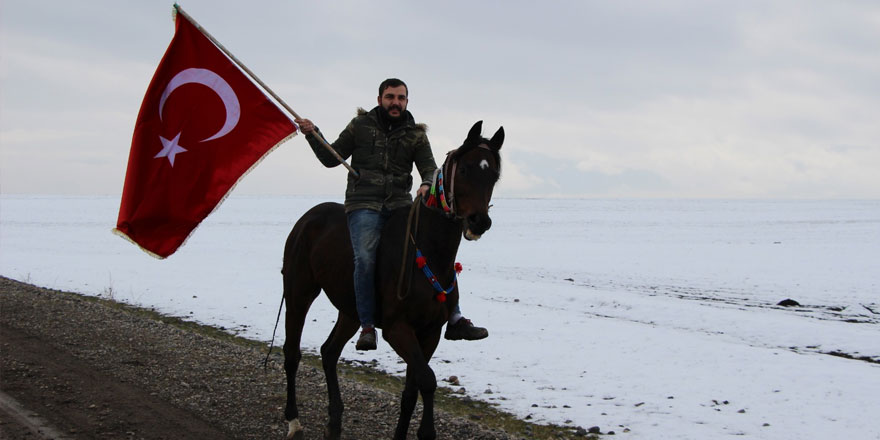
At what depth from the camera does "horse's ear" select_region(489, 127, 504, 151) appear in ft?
18.0

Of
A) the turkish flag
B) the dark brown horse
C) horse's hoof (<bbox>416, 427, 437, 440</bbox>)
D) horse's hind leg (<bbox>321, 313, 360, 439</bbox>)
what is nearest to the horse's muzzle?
the dark brown horse

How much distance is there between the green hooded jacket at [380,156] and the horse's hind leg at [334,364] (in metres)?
1.44

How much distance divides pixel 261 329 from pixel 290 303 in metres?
5.95

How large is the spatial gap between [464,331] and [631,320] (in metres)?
→ 9.83

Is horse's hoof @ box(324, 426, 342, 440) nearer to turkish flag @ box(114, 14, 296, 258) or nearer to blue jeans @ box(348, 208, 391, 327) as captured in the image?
blue jeans @ box(348, 208, 391, 327)

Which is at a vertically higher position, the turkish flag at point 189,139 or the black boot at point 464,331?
the turkish flag at point 189,139

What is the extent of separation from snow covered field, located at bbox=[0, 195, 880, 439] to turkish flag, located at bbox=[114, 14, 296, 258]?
4.17 meters

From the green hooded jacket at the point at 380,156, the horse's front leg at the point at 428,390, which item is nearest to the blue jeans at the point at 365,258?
the green hooded jacket at the point at 380,156

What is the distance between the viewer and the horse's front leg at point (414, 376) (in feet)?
17.7

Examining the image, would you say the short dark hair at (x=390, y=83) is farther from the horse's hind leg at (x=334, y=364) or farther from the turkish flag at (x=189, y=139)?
the horse's hind leg at (x=334, y=364)

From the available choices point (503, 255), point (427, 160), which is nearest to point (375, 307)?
point (427, 160)

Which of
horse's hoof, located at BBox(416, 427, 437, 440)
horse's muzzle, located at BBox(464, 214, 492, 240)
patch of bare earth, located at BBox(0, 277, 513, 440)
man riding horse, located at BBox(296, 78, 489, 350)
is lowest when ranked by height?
patch of bare earth, located at BBox(0, 277, 513, 440)

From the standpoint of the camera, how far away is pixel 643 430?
7.50 metres

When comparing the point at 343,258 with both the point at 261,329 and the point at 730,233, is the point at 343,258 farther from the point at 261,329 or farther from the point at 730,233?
the point at 730,233
